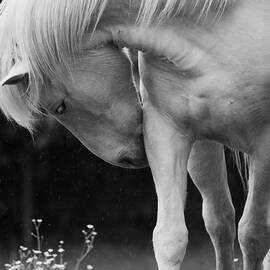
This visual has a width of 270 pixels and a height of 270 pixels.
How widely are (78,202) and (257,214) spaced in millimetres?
2987

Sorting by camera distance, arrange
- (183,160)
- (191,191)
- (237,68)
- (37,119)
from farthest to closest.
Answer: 1. (191,191)
2. (37,119)
3. (183,160)
4. (237,68)

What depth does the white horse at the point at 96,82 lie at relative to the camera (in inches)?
170

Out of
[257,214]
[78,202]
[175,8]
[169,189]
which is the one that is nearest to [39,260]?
[78,202]

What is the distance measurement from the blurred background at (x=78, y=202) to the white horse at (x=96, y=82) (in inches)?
114

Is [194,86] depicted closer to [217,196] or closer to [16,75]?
[16,75]

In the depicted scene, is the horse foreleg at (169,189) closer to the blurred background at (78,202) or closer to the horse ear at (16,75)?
the horse ear at (16,75)

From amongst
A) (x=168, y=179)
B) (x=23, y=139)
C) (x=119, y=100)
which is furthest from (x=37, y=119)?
(x=23, y=139)

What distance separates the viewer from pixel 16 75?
14.4 feet

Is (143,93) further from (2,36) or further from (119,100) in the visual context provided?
(2,36)

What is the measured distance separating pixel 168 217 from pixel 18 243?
348 centimetres

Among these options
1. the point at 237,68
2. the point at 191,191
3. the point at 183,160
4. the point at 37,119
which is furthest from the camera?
the point at 191,191

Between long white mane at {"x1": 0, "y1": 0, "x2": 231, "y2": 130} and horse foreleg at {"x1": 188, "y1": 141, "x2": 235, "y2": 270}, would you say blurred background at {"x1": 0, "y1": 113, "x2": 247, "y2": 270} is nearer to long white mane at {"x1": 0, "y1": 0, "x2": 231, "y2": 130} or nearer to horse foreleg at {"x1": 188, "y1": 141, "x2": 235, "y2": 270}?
→ horse foreleg at {"x1": 188, "y1": 141, "x2": 235, "y2": 270}

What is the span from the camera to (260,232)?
16.3ft

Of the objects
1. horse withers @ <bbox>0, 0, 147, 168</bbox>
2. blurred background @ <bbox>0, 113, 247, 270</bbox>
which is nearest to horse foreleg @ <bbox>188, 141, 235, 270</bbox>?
horse withers @ <bbox>0, 0, 147, 168</bbox>
